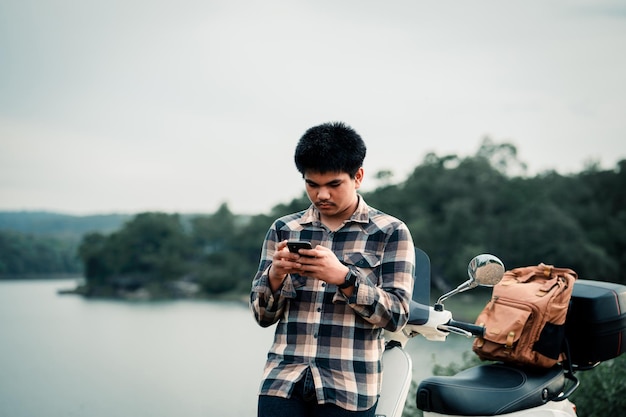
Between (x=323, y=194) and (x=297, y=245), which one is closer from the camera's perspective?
(x=297, y=245)

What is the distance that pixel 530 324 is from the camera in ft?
7.19

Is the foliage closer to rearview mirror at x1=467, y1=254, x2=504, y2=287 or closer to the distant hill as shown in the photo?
rearview mirror at x1=467, y1=254, x2=504, y2=287

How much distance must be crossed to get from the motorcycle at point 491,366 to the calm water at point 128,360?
2559mm

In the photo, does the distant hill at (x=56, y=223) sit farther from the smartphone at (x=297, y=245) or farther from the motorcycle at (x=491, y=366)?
the smartphone at (x=297, y=245)

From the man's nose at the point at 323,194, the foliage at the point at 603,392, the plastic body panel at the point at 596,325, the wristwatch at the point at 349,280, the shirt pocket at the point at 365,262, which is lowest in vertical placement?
the foliage at the point at 603,392

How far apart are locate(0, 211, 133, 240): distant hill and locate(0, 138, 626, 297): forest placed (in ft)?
1.83

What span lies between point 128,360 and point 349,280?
15.2m

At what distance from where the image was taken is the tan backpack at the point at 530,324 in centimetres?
217

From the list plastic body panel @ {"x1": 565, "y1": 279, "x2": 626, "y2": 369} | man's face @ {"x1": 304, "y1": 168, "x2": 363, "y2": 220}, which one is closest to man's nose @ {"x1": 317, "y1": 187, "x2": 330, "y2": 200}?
man's face @ {"x1": 304, "y1": 168, "x2": 363, "y2": 220}

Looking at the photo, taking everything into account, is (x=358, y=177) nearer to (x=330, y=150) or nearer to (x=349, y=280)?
(x=330, y=150)

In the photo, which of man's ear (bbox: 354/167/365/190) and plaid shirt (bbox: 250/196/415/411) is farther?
man's ear (bbox: 354/167/365/190)

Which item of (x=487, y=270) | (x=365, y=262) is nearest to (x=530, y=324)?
(x=487, y=270)

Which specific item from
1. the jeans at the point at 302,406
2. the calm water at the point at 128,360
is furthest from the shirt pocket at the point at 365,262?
the calm water at the point at 128,360

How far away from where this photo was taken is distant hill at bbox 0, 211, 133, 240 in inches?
663
